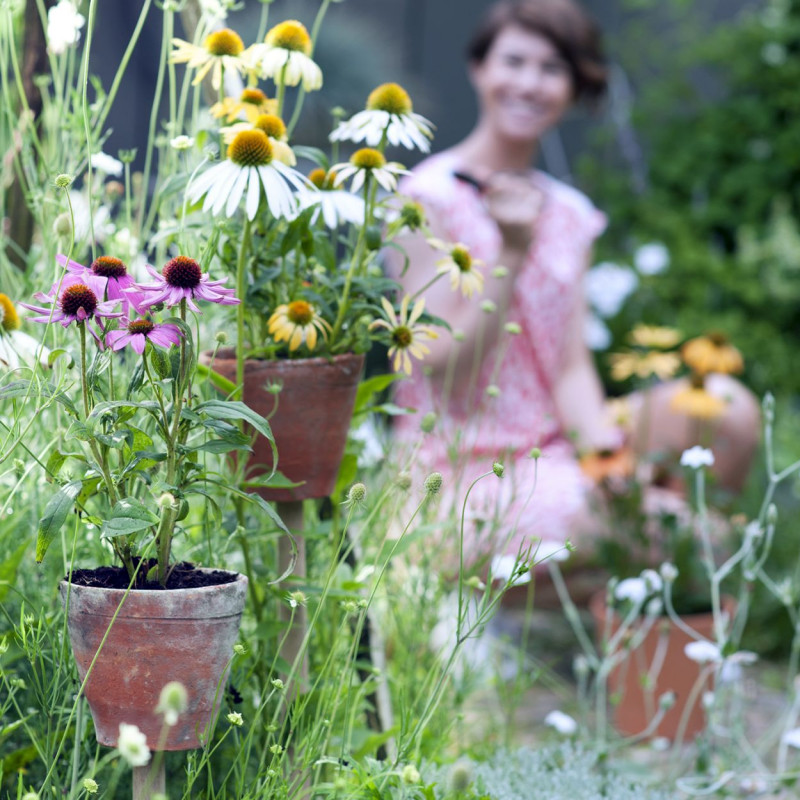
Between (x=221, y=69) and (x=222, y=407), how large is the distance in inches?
13.5

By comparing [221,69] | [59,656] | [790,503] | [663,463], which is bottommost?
[790,503]

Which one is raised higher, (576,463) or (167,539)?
(167,539)

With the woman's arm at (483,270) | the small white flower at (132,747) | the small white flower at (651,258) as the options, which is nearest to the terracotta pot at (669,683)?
the woman's arm at (483,270)

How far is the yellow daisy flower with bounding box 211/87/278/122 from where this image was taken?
0.88m

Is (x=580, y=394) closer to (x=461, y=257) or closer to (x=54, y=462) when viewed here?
(x=461, y=257)

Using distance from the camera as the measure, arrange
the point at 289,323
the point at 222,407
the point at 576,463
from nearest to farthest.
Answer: the point at 222,407, the point at 289,323, the point at 576,463

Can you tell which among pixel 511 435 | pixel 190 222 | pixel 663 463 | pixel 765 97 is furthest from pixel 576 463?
pixel 765 97

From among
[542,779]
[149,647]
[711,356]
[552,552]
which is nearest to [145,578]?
[149,647]

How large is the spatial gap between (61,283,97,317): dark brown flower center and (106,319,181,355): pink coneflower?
0.09ft

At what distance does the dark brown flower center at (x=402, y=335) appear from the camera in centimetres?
93

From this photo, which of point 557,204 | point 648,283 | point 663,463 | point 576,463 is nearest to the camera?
point 663,463

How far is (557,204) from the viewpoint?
2.83m

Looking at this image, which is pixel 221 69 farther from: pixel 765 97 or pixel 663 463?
pixel 765 97

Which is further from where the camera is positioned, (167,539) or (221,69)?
(221,69)
